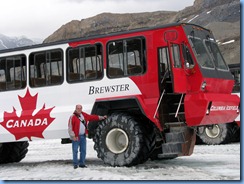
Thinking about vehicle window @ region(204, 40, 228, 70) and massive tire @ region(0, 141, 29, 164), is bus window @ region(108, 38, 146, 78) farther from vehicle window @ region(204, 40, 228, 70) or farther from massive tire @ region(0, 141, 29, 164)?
massive tire @ region(0, 141, 29, 164)

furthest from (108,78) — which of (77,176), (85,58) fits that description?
(77,176)

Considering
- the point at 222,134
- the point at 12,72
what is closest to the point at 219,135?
the point at 222,134

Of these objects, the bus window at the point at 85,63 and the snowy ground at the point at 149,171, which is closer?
the snowy ground at the point at 149,171

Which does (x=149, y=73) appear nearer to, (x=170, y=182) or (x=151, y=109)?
(x=151, y=109)

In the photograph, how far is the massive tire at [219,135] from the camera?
17641mm

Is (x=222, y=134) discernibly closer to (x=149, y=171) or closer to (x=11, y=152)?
(x=11, y=152)

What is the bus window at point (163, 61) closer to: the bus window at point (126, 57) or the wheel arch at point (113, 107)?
the bus window at point (126, 57)

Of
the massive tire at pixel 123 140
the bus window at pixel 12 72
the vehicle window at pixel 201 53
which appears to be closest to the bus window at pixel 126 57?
the massive tire at pixel 123 140

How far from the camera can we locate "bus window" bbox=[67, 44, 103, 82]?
11586 mm

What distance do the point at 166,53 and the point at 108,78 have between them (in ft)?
4.85

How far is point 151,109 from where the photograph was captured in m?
10.8

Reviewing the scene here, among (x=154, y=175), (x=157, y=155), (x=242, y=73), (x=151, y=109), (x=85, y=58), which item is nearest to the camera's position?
(x=242, y=73)

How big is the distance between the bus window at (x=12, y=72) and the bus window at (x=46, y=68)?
274mm

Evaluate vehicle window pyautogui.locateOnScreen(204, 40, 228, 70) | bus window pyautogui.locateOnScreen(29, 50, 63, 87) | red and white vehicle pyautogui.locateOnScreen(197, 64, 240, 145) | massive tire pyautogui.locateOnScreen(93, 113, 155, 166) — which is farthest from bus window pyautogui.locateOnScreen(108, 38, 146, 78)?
red and white vehicle pyautogui.locateOnScreen(197, 64, 240, 145)
